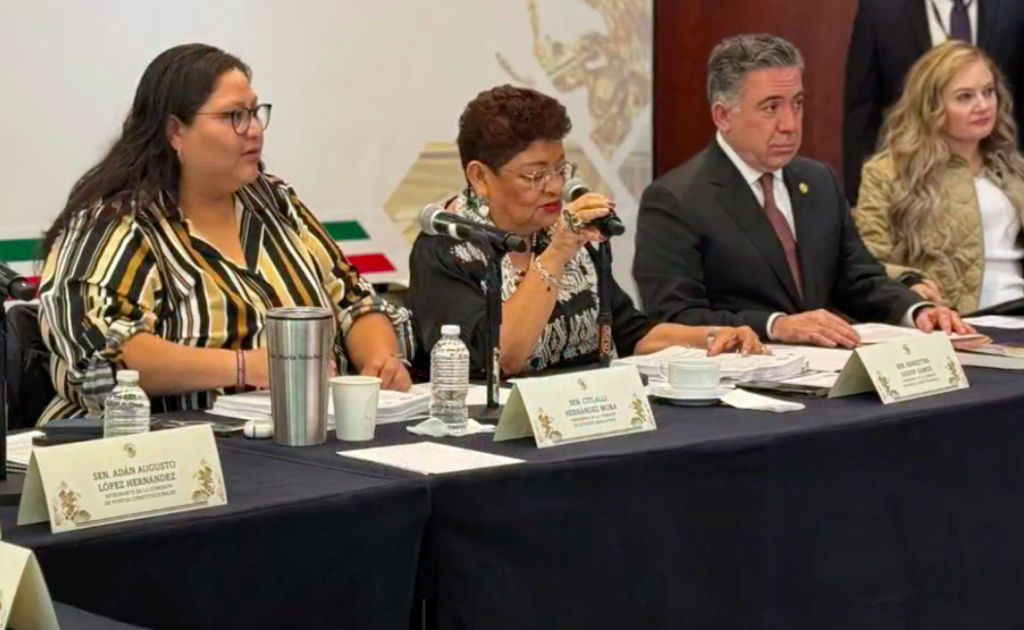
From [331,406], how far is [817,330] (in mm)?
1185

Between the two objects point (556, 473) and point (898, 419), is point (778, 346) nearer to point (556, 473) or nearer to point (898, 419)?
point (898, 419)

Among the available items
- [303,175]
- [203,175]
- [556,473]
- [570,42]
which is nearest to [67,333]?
[203,175]

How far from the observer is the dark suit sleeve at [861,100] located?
5.25 meters

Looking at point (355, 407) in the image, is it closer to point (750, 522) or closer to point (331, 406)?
point (331, 406)

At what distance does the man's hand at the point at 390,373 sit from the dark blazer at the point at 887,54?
2.77 metres

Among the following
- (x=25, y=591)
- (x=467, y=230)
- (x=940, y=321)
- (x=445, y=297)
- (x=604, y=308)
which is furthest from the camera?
(x=940, y=321)

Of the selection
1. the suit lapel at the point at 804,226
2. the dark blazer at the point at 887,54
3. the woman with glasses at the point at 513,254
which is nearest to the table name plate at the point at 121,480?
the woman with glasses at the point at 513,254

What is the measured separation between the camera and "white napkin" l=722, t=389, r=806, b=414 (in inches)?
98.7

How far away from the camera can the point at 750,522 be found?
2262 mm

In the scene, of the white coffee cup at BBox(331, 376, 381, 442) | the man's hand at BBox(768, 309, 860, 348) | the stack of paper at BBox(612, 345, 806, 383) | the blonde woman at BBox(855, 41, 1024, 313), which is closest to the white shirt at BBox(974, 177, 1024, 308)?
the blonde woman at BBox(855, 41, 1024, 313)

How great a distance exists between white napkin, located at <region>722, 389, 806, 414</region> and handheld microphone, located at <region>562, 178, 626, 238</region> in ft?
1.02

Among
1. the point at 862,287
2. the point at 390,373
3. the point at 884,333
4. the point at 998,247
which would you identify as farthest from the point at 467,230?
the point at 998,247

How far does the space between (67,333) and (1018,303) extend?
231cm

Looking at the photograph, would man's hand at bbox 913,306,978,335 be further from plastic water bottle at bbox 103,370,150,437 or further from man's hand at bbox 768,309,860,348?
plastic water bottle at bbox 103,370,150,437
